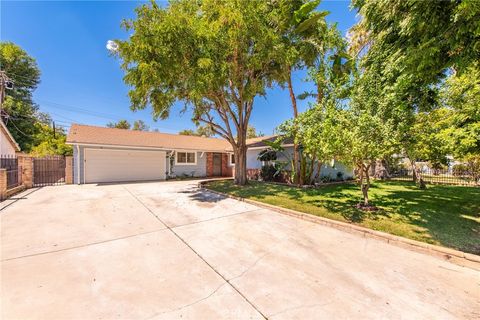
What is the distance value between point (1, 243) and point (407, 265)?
8.10 metres

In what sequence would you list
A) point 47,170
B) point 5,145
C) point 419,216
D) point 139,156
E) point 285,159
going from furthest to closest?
point 139,156
point 285,159
point 47,170
point 5,145
point 419,216

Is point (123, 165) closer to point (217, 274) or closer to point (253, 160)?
point (253, 160)

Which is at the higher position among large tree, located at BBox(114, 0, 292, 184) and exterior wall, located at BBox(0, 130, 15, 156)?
large tree, located at BBox(114, 0, 292, 184)

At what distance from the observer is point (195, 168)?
18.9 metres

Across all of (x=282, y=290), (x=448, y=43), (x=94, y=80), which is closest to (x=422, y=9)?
(x=448, y=43)

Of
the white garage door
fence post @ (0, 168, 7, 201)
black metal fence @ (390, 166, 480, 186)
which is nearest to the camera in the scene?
fence post @ (0, 168, 7, 201)

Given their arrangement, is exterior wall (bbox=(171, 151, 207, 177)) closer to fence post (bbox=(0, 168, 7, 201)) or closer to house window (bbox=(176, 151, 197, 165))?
house window (bbox=(176, 151, 197, 165))

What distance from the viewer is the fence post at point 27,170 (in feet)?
37.9

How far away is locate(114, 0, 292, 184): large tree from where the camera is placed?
27.3 ft

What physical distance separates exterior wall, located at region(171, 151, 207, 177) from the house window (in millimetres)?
296

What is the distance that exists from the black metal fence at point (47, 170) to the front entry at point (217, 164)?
Result: 11.7 metres

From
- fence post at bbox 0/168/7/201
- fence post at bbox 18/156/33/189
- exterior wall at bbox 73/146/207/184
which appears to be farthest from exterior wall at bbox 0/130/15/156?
fence post at bbox 0/168/7/201

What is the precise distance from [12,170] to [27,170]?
2.37m

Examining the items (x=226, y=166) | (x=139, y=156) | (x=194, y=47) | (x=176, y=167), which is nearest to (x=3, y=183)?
(x=139, y=156)
